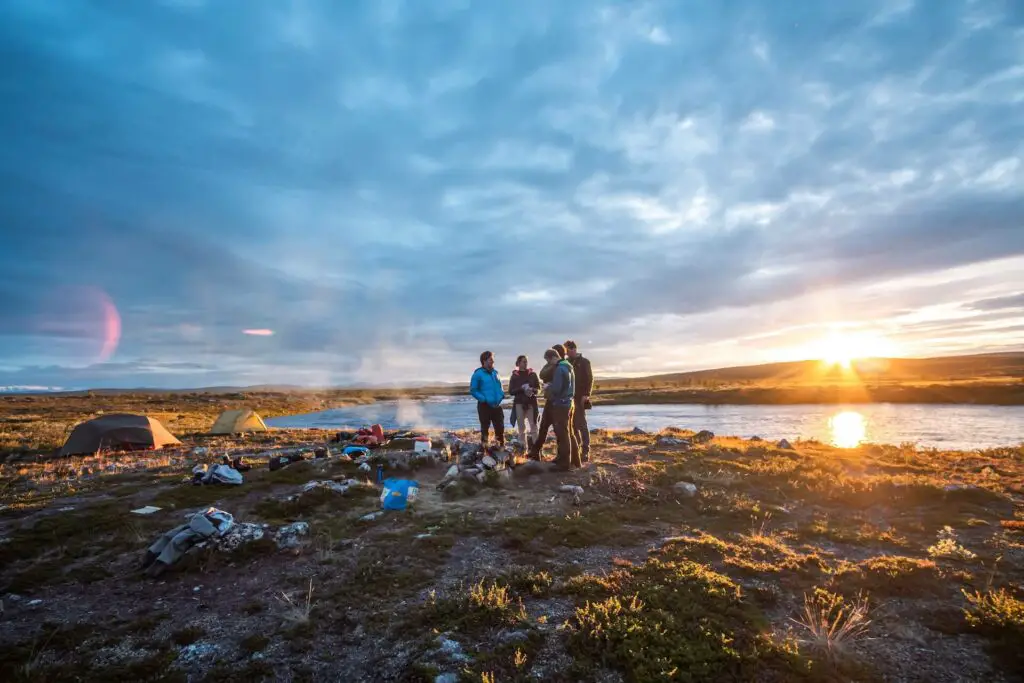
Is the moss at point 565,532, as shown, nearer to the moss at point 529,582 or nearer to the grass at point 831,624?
the moss at point 529,582

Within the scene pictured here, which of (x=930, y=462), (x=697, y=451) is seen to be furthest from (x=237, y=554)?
(x=930, y=462)

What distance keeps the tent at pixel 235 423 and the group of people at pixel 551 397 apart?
18.3m

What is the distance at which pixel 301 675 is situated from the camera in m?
4.89

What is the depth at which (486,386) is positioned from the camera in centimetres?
1620

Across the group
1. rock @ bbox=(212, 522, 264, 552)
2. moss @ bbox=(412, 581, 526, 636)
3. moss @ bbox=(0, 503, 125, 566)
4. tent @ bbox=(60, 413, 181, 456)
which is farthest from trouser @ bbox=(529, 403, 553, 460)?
tent @ bbox=(60, 413, 181, 456)

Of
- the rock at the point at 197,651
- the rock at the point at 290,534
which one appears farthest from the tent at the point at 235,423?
the rock at the point at 197,651

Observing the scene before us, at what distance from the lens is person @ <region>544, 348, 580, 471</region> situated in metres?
13.1

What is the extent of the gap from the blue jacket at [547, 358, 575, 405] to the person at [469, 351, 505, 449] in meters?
3.48

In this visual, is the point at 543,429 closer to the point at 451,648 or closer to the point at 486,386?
the point at 486,386

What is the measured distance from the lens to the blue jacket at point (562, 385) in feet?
42.8

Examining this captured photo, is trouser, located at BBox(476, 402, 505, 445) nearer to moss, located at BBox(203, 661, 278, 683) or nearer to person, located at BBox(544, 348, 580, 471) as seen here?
person, located at BBox(544, 348, 580, 471)

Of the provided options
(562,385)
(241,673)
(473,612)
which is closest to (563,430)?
(562,385)

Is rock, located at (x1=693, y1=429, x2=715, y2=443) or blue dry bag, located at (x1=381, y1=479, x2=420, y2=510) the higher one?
blue dry bag, located at (x1=381, y1=479, x2=420, y2=510)

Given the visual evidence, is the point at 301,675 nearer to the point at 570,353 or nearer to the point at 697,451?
the point at 570,353
